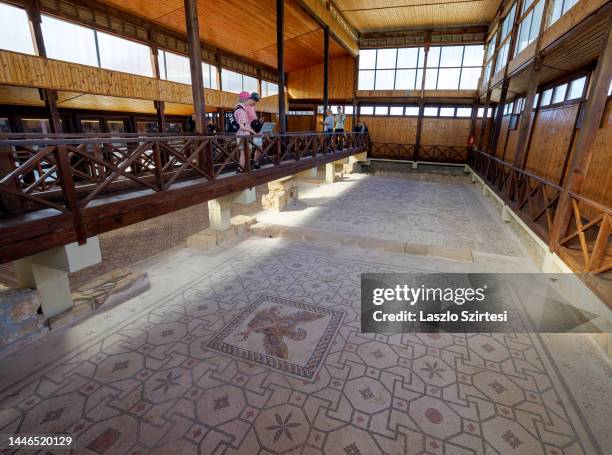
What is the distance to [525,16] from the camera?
28.7ft

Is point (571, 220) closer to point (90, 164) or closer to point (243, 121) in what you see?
point (243, 121)

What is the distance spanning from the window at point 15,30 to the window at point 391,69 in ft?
48.1

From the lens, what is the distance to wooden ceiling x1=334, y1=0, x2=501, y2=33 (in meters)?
12.5

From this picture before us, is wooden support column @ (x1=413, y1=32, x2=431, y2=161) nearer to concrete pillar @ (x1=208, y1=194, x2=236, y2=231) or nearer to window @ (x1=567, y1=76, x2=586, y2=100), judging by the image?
window @ (x1=567, y1=76, x2=586, y2=100)

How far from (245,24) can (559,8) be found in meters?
9.57

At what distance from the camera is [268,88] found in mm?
Answer: 17500

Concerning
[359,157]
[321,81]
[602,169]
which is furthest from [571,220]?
[321,81]

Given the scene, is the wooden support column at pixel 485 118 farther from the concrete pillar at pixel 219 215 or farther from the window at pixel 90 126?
the window at pixel 90 126

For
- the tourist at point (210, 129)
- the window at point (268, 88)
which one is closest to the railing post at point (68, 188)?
the tourist at point (210, 129)

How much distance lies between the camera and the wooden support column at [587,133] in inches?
156

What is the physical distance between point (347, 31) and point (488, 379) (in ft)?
52.3

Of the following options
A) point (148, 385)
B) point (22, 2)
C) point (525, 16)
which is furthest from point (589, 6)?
point (22, 2)

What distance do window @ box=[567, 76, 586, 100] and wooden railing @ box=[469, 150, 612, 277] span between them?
6.41 feet

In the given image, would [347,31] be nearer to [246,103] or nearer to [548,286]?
[246,103]
